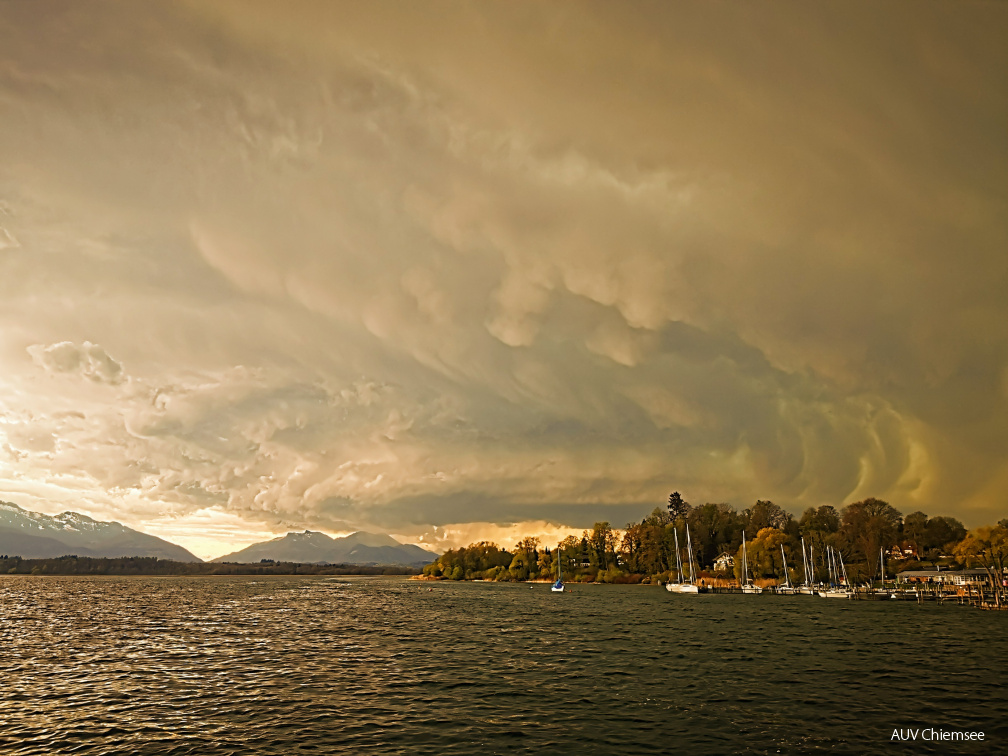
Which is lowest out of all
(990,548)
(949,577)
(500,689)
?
(949,577)

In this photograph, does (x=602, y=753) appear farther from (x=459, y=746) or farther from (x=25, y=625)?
(x=25, y=625)

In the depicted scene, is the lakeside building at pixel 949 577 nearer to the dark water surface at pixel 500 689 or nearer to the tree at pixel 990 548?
the tree at pixel 990 548

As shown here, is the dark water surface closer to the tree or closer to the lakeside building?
the tree

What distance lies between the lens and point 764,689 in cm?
4572

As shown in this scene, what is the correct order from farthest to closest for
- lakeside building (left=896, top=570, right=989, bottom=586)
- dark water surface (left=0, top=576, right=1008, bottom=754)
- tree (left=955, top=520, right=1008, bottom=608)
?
lakeside building (left=896, top=570, right=989, bottom=586), tree (left=955, top=520, right=1008, bottom=608), dark water surface (left=0, top=576, right=1008, bottom=754)

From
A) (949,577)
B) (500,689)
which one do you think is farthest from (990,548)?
(500,689)

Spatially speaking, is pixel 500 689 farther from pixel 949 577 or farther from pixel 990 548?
pixel 949 577

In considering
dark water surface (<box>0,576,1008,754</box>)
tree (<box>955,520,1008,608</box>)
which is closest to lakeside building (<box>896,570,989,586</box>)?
tree (<box>955,520,1008,608</box>)

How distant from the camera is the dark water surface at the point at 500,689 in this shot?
108 feet

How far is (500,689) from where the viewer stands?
151 feet

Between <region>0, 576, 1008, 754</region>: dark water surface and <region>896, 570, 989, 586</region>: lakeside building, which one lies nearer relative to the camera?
<region>0, 576, 1008, 754</region>: dark water surface

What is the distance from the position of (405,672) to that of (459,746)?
77.9 ft

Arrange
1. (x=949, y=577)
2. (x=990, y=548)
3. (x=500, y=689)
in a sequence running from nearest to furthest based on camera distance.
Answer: (x=500, y=689), (x=990, y=548), (x=949, y=577)

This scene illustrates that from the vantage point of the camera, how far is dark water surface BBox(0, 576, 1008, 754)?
32.8 m
